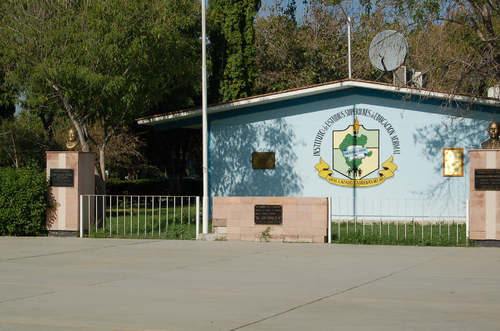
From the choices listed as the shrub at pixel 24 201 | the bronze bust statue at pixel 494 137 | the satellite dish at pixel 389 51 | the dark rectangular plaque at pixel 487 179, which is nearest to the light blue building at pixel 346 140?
the satellite dish at pixel 389 51

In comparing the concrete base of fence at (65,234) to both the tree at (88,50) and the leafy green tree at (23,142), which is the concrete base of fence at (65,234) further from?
the leafy green tree at (23,142)

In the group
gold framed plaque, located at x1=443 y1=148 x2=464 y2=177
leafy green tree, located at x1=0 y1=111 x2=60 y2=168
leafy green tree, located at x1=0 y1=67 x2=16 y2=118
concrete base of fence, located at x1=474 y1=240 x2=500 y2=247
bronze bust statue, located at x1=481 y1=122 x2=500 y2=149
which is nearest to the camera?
concrete base of fence, located at x1=474 y1=240 x2=500 y2=247

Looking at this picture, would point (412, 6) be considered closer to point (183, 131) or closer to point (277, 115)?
point (277, 115)

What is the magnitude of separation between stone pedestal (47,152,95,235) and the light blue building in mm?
4498

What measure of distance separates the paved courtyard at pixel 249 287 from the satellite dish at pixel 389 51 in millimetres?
7198

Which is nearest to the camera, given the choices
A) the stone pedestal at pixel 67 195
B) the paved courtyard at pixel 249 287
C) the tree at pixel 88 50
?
the paved courtyard at pixel 249 287

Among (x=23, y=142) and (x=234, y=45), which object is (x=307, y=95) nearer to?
(x=234, y=45)

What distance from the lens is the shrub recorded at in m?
15.1

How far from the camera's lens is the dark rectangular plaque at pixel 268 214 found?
13672mm

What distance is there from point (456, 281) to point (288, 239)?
5.41 m

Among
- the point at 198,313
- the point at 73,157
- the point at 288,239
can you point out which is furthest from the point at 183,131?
the point at 198,313

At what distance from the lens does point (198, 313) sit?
6738 millimetres

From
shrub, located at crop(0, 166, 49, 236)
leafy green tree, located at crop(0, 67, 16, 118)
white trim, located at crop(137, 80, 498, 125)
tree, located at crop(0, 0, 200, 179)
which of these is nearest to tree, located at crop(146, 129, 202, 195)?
leafy green tree, located at crop(0, 67, 16, 118)

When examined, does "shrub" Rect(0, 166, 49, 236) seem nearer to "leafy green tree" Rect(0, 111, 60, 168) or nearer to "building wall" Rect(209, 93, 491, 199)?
"building wall" Rect(209, 93, 491, 199)
